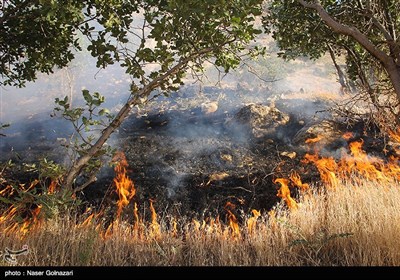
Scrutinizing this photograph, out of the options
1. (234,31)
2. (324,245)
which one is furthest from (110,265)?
(234,31)

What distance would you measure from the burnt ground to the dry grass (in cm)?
155

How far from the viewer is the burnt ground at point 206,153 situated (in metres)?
7.65

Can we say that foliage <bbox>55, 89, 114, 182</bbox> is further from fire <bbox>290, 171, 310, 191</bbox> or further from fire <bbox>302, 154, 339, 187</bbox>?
fire <bbox>302, 154, 339, 187</bbox>

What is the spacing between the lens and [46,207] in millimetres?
4188

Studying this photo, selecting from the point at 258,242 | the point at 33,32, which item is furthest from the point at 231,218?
the point at 33,32

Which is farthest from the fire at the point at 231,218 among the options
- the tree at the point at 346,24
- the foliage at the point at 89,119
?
the tree at the point at 346,24

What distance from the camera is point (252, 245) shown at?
4.52 m

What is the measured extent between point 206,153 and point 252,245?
6.13 meters

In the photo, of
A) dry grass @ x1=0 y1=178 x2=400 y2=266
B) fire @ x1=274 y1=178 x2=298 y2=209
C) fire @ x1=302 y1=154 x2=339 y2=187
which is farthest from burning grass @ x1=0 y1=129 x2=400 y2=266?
fire @ x1=302 y1=154 x2=339 y2=187

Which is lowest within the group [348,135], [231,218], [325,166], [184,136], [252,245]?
[252,245]

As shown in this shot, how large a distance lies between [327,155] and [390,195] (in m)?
4.58

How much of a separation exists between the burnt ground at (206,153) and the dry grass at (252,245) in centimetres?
155

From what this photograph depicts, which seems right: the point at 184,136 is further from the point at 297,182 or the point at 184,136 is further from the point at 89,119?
the point at 89,119

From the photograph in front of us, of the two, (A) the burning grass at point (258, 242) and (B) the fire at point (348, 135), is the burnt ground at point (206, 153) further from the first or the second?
(A) the burning grass at point (258, 242)
